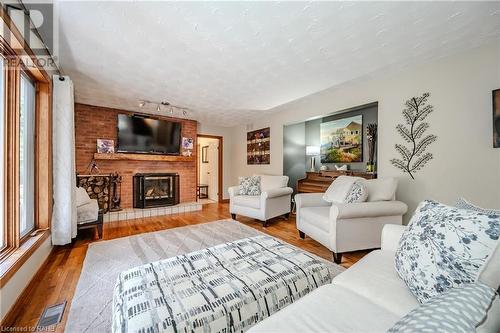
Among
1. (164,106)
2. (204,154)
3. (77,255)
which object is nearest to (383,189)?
(77,255)

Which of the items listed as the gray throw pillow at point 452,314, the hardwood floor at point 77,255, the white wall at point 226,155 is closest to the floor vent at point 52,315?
the hardwood floor at point 77,255

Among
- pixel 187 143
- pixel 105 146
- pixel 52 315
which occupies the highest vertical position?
pixel 187 143

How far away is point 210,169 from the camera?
6.22 meters

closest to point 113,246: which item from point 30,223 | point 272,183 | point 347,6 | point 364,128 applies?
point 30,223

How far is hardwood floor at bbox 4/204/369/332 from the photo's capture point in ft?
4.78

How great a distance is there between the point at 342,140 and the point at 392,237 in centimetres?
245

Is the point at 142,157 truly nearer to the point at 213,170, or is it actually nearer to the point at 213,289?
the point at 213,170

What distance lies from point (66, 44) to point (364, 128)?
3.86 metres

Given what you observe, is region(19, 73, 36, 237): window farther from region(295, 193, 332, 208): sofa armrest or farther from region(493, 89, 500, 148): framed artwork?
region(493, 89, 500, 148): framed artwork

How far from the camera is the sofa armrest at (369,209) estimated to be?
6.65ft

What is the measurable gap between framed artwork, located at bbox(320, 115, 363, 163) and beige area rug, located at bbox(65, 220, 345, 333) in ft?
6.16

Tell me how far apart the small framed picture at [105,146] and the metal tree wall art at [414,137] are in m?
4.98

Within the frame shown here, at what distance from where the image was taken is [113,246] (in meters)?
2.49

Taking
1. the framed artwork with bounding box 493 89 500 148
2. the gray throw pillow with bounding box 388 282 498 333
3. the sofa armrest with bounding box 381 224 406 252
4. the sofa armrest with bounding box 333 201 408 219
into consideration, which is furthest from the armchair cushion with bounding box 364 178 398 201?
the gray throw pillow with bounding box 388 282 498 333
